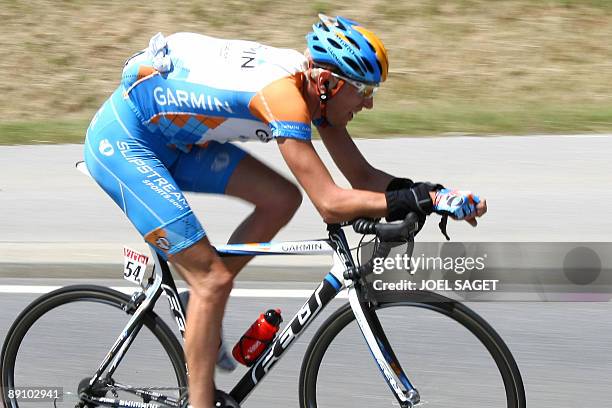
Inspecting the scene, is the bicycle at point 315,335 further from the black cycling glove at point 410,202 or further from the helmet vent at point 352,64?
the helmet vent at point 352,64

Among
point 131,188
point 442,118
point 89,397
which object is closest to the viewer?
point 131,188

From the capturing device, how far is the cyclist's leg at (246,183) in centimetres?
430

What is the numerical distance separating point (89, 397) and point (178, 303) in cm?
56

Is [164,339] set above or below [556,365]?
below

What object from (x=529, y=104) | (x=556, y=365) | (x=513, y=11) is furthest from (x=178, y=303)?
(x=513, y=11)

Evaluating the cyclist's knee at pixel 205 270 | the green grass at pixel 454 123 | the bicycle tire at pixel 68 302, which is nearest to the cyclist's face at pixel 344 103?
the cyclist's knee at pixel 205 270

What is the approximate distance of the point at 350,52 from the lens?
373cm

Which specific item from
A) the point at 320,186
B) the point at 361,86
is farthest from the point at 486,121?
the point at 320,186

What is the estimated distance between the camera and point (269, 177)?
14.2 ft

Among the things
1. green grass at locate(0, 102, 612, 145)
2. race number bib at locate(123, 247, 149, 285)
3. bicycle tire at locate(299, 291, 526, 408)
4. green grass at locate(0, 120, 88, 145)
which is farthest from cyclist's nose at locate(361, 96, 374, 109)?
green grass at locate(0, 120, 88, 145)

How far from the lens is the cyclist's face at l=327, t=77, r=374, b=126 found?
382 centimetres

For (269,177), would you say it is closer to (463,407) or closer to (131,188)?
(131,188)

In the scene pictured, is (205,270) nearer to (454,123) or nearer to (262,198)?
(262,198)

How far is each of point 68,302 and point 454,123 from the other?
20.9ft
